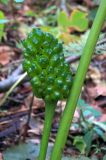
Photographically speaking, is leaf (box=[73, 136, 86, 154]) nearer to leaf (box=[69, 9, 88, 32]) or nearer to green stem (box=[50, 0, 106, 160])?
green stem (box=[50, 0, 106, 160])

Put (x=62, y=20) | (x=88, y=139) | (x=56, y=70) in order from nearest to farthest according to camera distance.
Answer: (x=56, y=70) → (x=88, y=139) → (x=62, y=20)

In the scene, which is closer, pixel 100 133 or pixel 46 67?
pixel 46 67

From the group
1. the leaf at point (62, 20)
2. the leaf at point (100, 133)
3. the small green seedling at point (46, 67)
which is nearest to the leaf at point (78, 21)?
the leaf at point (62, 20)

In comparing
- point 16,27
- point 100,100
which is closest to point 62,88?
point 100,100

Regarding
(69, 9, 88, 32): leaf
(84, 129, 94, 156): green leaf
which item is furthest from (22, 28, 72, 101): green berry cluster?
(69, 9, 88, 32): leaf

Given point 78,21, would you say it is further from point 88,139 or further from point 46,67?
point 46,67

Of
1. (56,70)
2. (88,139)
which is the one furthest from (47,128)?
(88,139)

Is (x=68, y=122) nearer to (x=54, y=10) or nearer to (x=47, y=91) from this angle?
(x=47, y=91)

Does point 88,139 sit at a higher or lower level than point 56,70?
lower
